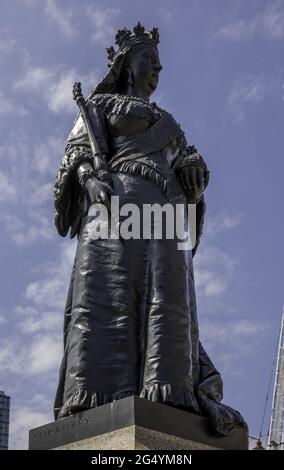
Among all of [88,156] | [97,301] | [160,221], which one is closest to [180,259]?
[160,221]

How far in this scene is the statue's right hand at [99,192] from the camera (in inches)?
360

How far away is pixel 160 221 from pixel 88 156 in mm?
1299

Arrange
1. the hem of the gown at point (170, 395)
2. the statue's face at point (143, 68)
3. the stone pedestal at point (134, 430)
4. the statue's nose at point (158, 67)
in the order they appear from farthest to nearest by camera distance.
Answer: the statue's nose at point (158, 67), the statue's face at point (143, 68), the hem of the gown at point (170, 395), the stone pedestal at point (134, 430)

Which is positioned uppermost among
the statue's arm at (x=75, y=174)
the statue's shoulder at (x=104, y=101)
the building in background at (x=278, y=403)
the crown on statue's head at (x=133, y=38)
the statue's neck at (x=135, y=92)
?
the building in background at (x=278, y=403)

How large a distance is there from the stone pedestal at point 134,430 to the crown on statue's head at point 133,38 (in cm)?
506

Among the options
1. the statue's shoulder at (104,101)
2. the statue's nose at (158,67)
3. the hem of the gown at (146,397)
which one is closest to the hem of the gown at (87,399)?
the hem of the gown at (146,397)

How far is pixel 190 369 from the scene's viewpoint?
8469mm

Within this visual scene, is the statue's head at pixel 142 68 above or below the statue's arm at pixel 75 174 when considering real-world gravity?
above

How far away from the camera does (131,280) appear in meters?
8.71

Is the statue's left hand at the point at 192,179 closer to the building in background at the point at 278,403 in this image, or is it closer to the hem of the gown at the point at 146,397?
the hem of the gown at the point at 146,397

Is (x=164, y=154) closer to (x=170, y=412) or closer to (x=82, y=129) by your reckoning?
(x=82, y=129)

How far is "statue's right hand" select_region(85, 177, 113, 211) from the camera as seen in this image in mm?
9133

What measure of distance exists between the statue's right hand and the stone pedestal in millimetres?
2431

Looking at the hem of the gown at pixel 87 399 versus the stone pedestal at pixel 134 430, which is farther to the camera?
the hem of the gown at pixel 87 399
